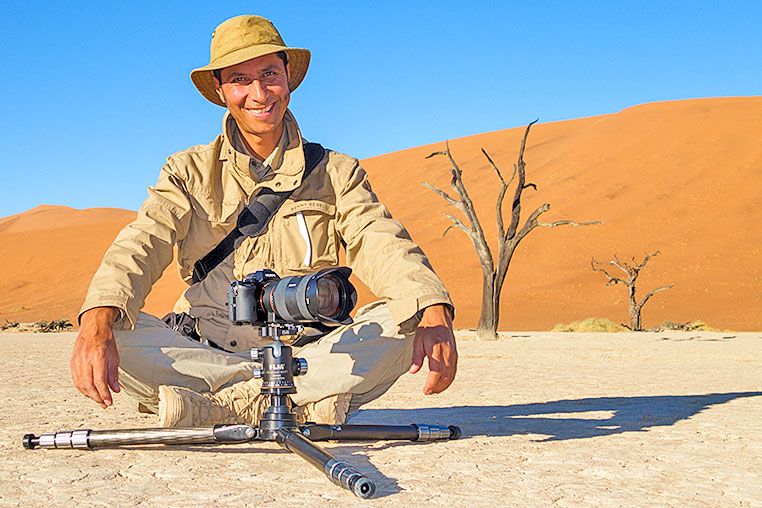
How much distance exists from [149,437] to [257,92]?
1.33 meters

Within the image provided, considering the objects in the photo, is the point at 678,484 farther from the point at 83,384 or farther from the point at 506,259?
the point at 506,259

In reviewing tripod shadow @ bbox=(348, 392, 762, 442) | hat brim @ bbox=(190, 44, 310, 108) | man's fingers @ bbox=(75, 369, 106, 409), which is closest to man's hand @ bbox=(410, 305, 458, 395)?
tripod shadow @ bbox=(348, 392, 762, 442)

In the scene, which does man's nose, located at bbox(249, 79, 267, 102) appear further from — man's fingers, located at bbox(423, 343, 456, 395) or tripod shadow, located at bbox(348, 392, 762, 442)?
tripod shadow, located at bbox(348, 392, 762, 442)

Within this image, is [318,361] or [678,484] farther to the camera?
[318,361]

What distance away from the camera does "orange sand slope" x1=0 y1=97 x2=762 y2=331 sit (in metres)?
25.1

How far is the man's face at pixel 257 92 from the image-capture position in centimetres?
311

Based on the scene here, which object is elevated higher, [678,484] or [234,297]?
[234,297]

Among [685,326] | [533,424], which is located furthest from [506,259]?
[533,424]

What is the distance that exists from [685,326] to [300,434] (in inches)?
728

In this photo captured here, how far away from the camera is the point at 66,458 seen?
2674mm

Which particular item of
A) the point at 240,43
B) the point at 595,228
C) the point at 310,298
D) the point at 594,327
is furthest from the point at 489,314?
the point at 595,228

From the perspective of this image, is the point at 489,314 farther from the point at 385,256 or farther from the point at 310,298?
the point at 310,298

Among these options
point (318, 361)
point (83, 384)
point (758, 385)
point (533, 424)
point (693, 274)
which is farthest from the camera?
point (693, 274)

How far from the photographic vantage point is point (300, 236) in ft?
10.4
